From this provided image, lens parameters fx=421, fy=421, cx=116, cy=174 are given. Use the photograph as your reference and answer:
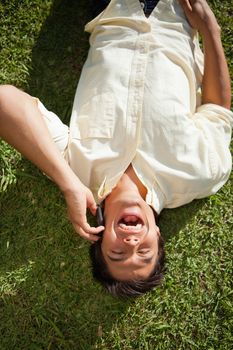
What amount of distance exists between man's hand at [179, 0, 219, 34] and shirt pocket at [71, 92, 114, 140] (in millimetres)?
843

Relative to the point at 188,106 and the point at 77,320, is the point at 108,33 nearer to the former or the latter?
the point at 188,106

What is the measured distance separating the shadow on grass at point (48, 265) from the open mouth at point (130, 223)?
0.74m

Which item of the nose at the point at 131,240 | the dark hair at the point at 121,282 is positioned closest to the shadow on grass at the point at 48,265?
the dark hair at the point at 121,282

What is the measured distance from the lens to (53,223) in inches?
132

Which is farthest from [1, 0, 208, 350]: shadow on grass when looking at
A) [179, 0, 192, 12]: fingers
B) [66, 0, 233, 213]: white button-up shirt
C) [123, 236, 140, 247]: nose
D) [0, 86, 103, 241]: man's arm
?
[179, 0, 192, 12]: fingers

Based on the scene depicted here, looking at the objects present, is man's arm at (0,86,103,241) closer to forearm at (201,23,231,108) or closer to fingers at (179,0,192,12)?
forearm at (201,23,231,108)

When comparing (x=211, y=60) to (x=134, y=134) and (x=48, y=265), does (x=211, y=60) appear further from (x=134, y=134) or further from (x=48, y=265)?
(x=48, y=265)

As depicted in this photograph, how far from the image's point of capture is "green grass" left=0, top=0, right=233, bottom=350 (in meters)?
3.23

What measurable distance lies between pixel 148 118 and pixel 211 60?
67 centimetres

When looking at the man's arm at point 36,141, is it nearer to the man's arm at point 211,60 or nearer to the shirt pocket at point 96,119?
the shirt pocket at point 96,119

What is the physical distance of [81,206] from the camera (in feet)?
8.64

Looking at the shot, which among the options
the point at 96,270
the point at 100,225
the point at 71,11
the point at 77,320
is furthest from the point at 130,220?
the point at 71,11

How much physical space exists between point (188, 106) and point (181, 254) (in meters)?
1.20

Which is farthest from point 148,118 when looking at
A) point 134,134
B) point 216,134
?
point 216,134
